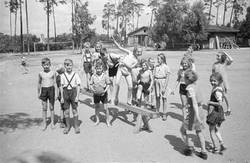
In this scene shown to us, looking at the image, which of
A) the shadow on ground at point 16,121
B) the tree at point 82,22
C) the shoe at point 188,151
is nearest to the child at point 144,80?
the shoe at point 188,151

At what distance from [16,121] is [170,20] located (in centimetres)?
4806

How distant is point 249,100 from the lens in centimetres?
948

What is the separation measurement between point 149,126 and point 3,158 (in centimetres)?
306

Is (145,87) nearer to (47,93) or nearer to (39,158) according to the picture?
(47,93)

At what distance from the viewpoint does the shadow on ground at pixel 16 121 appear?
22.4ft

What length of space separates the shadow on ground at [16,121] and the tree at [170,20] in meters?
46.4

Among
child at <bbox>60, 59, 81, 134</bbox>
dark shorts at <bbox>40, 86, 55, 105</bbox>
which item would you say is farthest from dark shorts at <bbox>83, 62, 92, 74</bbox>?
child at <bbox>60, 59, 81, 134</bbox>

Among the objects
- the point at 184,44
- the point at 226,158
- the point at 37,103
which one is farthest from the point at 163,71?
the point at 184,44

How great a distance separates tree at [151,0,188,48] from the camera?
2042 inches

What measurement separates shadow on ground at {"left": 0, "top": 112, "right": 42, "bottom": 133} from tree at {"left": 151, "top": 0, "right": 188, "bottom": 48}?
152ft

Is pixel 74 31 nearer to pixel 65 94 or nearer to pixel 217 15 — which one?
pixel 65 94

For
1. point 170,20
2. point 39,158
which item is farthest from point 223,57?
point 170,20

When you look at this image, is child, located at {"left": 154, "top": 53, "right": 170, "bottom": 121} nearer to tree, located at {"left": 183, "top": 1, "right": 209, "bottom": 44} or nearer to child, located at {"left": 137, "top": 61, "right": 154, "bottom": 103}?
child, located at {"left": 137, "top": 61, "right": 154, "bottom": 103}

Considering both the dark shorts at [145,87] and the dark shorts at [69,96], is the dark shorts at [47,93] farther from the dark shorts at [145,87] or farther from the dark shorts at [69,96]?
the dark shorts at [145,87]
